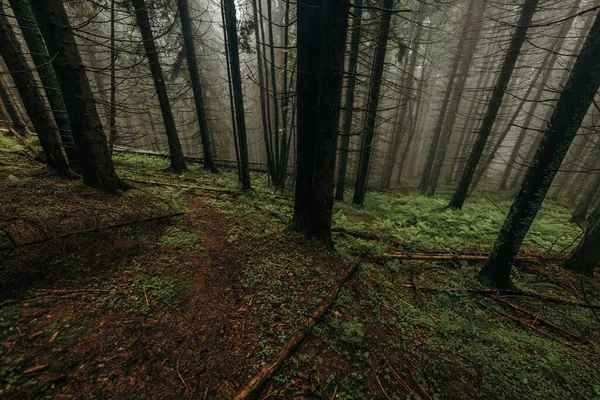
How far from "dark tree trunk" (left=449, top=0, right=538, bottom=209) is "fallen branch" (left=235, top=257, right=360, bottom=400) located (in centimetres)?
935

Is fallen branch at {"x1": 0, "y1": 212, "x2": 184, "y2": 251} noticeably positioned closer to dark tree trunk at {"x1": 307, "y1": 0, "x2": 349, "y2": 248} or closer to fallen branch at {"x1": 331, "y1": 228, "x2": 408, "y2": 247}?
dark tree trunk at {"x1": 307, "y1": 0, "x2": 349, "y2": 248}

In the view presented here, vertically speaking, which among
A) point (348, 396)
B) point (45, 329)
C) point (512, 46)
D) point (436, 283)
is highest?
point (512, 46)

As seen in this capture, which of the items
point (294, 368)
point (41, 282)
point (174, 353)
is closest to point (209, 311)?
point (174, 353)

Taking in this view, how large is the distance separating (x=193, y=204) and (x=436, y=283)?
6746 mm

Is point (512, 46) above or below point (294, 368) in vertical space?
above

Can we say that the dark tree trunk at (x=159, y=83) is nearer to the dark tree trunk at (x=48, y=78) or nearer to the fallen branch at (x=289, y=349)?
the dark tree trunk at (x=48, y=78)

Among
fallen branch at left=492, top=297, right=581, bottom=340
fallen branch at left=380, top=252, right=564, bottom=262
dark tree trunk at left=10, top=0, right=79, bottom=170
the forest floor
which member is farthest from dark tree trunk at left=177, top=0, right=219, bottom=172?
fallen branch at left=492, top=297, right=581, bottom=340

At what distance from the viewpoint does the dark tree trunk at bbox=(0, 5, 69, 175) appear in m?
5.09

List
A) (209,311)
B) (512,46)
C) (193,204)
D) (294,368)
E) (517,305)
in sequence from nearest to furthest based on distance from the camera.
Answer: (294,368), (209,311), (517,305), (193,204), (512,46)

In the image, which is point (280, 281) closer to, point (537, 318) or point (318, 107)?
point (318, 107)

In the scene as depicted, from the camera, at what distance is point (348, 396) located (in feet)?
7.61

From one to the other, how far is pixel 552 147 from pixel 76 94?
9.50 meters

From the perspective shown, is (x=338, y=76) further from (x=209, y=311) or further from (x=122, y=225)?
(x=122, y=225)

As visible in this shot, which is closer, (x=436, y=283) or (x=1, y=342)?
(x=1, y=342)
